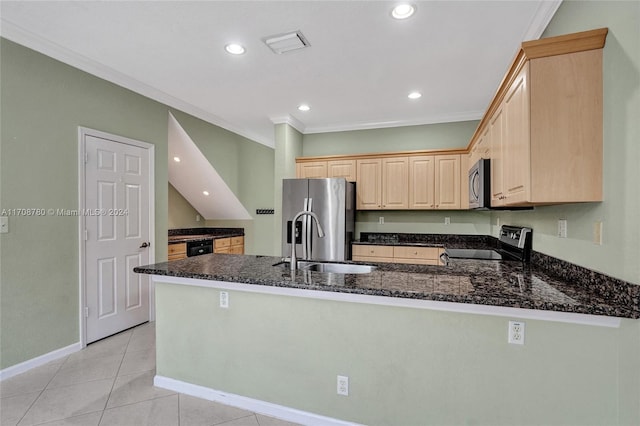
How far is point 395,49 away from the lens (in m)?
2.62

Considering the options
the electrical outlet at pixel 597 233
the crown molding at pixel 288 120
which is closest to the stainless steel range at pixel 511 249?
the electrical outlet at pixel 597 233

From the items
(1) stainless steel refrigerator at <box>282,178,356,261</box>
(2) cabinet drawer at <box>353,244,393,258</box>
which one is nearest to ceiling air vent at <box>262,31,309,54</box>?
(1) stainless steel refrigerator at <box>282,178,356,261</box>

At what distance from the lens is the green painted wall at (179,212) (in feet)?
18.1

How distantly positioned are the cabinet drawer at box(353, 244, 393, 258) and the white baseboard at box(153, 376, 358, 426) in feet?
8.74

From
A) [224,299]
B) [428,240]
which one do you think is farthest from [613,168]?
[428,240]

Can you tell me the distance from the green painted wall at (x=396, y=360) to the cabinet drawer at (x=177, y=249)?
246 centimetres

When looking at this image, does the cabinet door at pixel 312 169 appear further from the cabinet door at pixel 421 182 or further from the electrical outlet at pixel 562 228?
the electrical outlet at pixel 562 228

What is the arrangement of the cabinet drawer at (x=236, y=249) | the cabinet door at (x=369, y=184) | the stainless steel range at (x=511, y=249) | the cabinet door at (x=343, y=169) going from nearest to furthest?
the stainless steel range at (x=511, y=249) → the cabinet door at (x=369, y=184) → the cabinet door at (x=343, y=169) → the cabinet drawer at (x=236, y=249)

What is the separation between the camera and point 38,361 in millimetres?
2545

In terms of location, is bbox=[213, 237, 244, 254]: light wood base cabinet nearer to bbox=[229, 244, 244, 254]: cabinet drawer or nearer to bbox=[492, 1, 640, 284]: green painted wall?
bbox=[229, 244, 244, 254]: cabinet drawer

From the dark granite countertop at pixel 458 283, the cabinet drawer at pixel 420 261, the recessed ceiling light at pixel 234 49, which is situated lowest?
the cabinet drawer at pixel 420 261

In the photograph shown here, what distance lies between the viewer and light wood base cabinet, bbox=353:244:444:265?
4.08 m

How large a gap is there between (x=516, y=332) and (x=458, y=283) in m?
0.33

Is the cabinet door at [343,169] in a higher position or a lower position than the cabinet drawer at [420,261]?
higher
